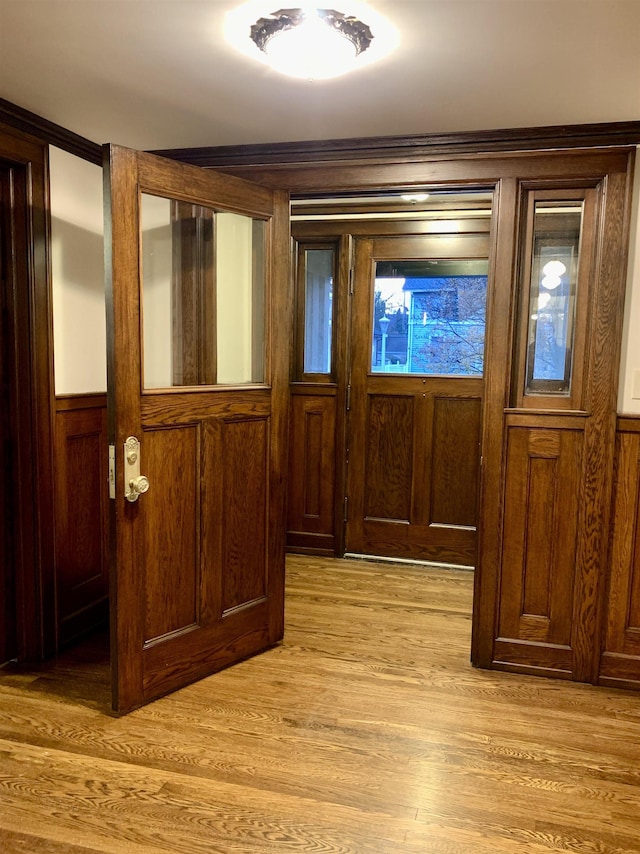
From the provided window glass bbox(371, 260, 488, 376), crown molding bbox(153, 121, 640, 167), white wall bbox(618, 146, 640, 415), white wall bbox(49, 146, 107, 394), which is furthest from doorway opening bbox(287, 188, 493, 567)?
white wall bbox(49, 146, 107, 394)

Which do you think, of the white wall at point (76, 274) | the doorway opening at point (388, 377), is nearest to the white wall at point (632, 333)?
the doorway opening at point (388, 377)

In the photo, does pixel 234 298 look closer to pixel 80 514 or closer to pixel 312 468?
pixel 80 514

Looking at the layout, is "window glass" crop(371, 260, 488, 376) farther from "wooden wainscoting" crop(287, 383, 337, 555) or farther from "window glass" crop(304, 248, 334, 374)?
"wooden wainscoting" crop(287, 383, 337, 555)

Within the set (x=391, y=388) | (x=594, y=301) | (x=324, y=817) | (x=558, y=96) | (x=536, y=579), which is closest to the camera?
(x=324, y=817)

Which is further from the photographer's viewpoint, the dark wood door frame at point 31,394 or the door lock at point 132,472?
the dark wood door frame at point 31,394

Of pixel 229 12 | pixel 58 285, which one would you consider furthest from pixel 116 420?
pixel 229 12

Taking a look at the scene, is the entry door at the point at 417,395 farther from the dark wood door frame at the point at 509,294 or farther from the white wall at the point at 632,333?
the white wall at the point at 632,333

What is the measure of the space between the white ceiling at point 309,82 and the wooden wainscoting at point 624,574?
4.38 feet

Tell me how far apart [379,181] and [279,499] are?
1.48 metres

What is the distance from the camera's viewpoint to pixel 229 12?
1.71 metres

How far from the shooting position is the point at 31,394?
8.71 ft

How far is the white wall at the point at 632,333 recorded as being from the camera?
2547 millimetres

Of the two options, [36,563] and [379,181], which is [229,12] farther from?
[36,563]

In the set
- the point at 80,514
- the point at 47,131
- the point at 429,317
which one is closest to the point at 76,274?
the point at 47,131
